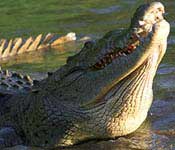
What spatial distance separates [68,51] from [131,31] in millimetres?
4998

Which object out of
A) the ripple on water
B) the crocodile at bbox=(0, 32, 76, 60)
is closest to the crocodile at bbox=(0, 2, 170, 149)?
the crocodile at bbox=(0, 32, 76, 60)

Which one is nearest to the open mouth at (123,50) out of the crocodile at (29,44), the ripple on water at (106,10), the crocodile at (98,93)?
the crocodile at (98,93)

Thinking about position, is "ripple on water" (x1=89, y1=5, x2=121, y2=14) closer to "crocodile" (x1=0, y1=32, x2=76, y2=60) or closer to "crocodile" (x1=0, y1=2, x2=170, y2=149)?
"crocodile" (x1=0, y1=32, x2=76, y2=60)

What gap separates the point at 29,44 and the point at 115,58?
17.0 feet

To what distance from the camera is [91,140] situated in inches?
223

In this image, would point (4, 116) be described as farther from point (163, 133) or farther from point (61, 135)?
point (163, 133)

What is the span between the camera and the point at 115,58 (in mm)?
5109

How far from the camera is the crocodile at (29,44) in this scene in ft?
32.4

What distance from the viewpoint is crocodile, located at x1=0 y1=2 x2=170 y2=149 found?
16.1 feet

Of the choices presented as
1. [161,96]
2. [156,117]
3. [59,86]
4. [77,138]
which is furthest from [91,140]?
[161,96]

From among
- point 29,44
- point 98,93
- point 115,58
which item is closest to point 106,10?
point 29,44

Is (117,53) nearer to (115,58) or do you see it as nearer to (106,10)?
(115,58)

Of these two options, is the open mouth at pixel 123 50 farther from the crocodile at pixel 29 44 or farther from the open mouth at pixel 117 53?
the crocodile at pixel 29 44

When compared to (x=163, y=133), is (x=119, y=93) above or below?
above
